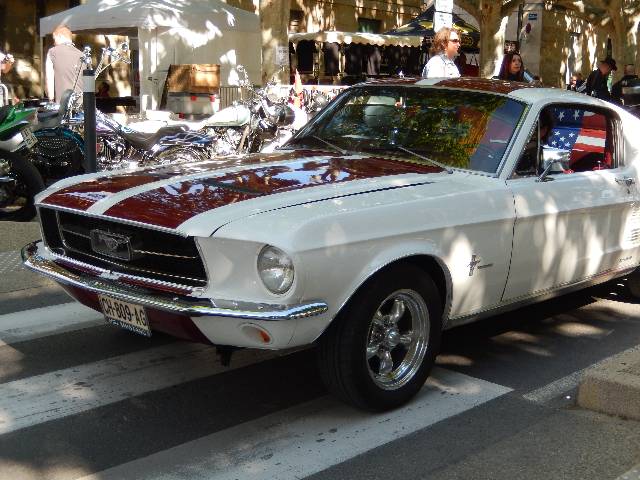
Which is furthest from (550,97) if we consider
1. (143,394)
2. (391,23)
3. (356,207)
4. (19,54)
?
(391,23)

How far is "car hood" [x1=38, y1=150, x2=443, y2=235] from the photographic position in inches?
163

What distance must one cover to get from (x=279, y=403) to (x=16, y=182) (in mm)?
5369

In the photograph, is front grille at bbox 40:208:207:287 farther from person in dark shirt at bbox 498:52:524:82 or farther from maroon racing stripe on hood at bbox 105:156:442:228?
person in dark shirt at bbox 498:52:524:82

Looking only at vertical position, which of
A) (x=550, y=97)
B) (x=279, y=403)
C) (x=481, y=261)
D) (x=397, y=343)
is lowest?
(x=279, y=403)

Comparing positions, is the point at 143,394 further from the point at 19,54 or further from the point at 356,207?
the point at 19,54

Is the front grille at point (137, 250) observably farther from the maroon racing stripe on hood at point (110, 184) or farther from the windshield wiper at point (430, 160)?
the windshield wiper at point (430, 160)

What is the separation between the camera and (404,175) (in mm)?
4859

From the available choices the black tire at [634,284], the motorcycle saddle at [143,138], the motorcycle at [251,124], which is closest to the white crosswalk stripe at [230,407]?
the black tire at [634,284]

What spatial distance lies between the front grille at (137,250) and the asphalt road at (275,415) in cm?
73

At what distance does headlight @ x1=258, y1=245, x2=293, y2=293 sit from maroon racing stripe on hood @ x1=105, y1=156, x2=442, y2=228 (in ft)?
1.36

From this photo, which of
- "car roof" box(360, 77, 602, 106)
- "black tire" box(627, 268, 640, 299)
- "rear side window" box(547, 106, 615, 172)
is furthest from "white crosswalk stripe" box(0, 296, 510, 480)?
"black tire" box(627, 268, 640, 299)

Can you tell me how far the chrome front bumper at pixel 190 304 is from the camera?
151 inches

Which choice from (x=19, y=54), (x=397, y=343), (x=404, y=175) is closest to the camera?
(x=397, y=343)

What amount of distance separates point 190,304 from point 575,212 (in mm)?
2540
